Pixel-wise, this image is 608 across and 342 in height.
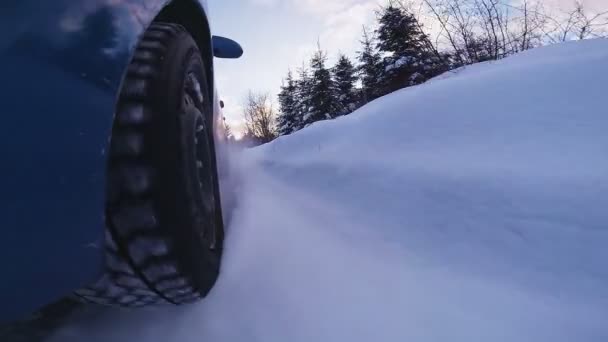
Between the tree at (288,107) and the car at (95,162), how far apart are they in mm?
32594

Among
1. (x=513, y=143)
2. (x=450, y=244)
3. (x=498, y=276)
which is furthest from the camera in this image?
(x=513, y=143)

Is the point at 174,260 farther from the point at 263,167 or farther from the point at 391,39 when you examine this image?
the point at 391,39

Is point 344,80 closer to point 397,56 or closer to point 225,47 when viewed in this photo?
point 397,56

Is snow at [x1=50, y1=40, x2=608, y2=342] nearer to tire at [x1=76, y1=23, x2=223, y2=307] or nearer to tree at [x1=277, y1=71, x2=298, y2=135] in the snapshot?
tire at [x1=76, y1=23, x2=223, y2=307]

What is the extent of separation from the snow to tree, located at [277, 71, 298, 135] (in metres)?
31.7

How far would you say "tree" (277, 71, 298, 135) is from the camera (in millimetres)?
33781

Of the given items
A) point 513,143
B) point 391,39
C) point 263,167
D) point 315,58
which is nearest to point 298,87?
point 315,58

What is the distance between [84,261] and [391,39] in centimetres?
1955

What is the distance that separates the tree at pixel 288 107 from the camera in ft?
111

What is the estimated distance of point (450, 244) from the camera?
1239mm

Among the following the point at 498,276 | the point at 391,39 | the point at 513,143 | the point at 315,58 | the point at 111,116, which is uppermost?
the point at 315,58

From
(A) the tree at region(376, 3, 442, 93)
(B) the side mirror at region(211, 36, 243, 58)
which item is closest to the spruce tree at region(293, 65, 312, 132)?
(A) the tree at region(376, 3, 442, 93)

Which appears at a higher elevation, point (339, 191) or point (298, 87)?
point (298, 87)

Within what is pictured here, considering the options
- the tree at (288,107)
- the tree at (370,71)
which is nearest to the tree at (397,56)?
the tree at (370,71)
